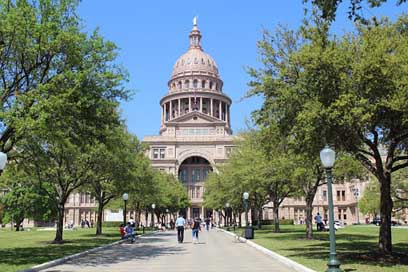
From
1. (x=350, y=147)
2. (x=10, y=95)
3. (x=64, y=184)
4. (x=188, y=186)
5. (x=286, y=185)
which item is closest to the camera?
(x=350, y=147)

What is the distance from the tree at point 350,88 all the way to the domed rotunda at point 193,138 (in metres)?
89.4

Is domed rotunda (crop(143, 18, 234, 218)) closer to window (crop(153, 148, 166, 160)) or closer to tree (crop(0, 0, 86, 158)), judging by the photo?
window (crop(153, 148, 166, 160))

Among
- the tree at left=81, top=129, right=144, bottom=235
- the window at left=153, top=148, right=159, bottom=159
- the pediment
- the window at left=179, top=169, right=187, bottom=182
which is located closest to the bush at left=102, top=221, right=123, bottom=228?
the window at left=153, top=148, right=159, bottom=159

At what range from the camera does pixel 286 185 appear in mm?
37812

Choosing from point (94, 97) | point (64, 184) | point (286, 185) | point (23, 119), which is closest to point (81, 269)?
point (23, 119)

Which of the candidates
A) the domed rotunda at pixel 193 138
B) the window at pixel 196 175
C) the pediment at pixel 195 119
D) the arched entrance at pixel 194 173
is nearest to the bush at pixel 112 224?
the domed rotunda at pixel 193 138

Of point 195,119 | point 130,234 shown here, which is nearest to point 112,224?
point 195,119

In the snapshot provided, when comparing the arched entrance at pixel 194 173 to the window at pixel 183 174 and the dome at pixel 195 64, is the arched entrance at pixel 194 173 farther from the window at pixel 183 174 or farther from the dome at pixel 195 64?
the dome at pixel 195 64

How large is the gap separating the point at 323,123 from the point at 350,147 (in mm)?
2850

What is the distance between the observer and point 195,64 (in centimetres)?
14300

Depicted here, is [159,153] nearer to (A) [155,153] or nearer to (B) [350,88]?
(A) [155,153]

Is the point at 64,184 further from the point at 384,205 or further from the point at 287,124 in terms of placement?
the point at 384,205

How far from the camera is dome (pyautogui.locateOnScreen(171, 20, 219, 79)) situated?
465 ft

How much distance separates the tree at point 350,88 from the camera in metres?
16.2
